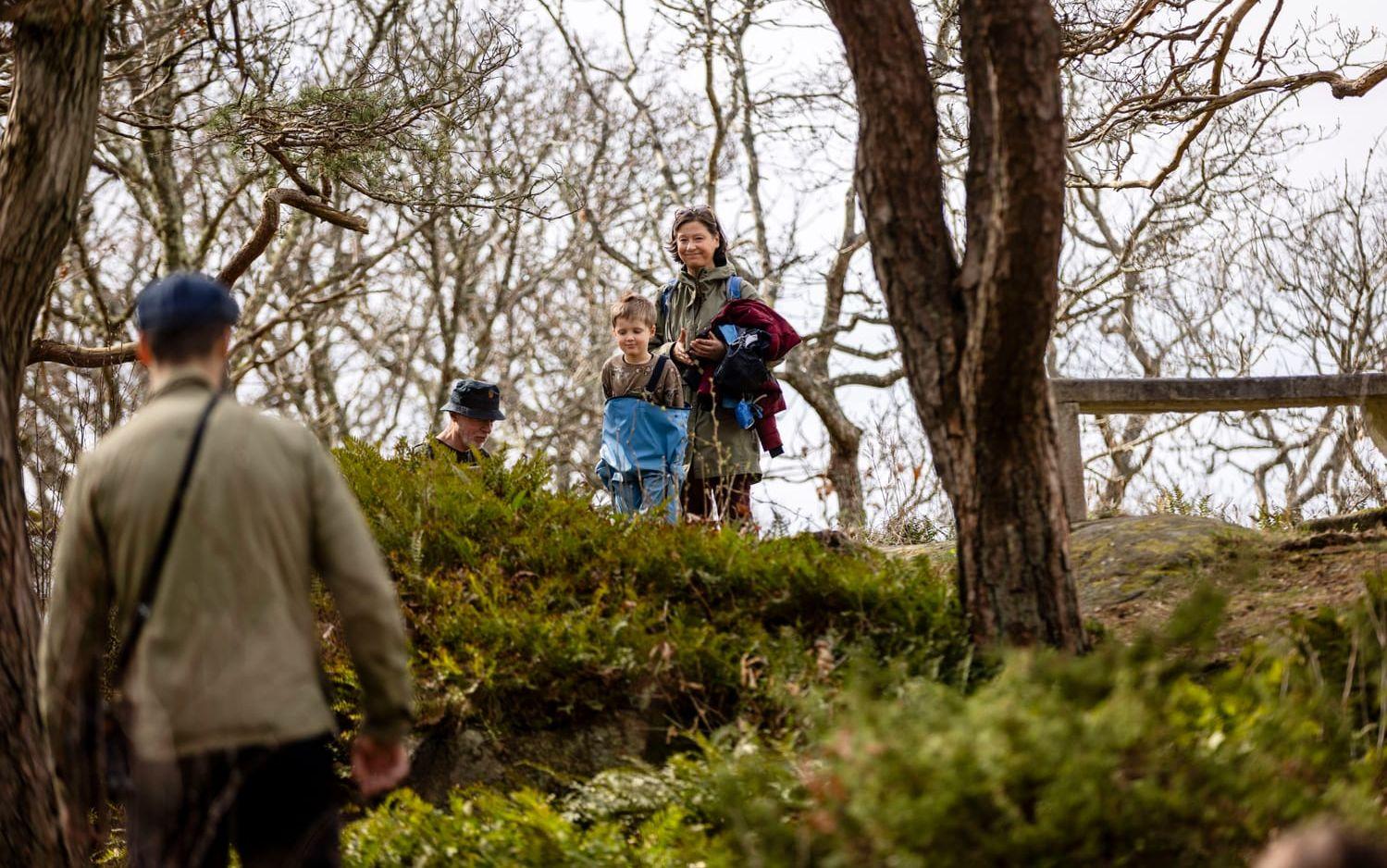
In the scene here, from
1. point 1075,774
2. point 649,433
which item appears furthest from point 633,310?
point 1075,774

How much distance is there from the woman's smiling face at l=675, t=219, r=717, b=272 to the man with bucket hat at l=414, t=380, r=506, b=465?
1.38 meters

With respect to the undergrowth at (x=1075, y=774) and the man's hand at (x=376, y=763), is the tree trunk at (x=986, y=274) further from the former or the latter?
the man's hand at (x=376, y=763)

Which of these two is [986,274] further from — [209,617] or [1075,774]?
[209,617]

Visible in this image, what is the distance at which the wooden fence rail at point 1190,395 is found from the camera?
688 centimetres

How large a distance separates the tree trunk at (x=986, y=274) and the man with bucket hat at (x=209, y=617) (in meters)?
2.32

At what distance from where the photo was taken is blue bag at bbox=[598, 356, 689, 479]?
7344 millimetres

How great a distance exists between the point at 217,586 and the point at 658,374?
4.53 m

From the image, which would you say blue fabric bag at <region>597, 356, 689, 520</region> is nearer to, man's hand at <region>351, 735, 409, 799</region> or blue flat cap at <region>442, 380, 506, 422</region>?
blue flat cap at <region>442, 380, 506, 422</region>

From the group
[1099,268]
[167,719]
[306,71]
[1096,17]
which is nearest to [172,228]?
[306,71]

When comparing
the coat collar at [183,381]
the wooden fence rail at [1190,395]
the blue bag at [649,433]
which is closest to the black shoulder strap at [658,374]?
the blue bag at [649,433]

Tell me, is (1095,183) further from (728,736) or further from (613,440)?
(728,736)

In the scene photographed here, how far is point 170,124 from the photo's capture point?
745 cm

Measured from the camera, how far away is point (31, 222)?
193 inches

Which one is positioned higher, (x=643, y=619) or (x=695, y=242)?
(x=695, y=242)
